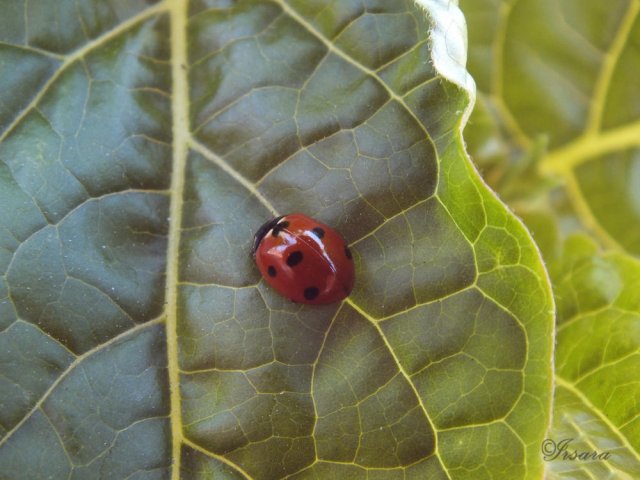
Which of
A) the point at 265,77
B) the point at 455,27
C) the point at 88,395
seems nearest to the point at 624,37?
the point at 455,27

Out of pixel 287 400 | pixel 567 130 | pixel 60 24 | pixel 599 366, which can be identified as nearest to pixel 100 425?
pixel 287 400

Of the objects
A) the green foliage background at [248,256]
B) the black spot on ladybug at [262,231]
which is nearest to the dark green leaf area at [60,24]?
the green foliage background at [248,256]

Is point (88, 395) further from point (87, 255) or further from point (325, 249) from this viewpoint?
point (325, 249)

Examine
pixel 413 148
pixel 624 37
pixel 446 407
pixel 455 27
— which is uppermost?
pixel 455 27

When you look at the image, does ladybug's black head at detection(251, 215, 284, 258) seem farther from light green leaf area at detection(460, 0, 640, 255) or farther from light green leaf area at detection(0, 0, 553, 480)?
light green leaf area at detection(460, 0, 640, 255)

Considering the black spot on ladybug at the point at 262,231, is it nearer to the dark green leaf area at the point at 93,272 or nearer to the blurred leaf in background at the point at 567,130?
the dark green leaf area at the point at 93,272
